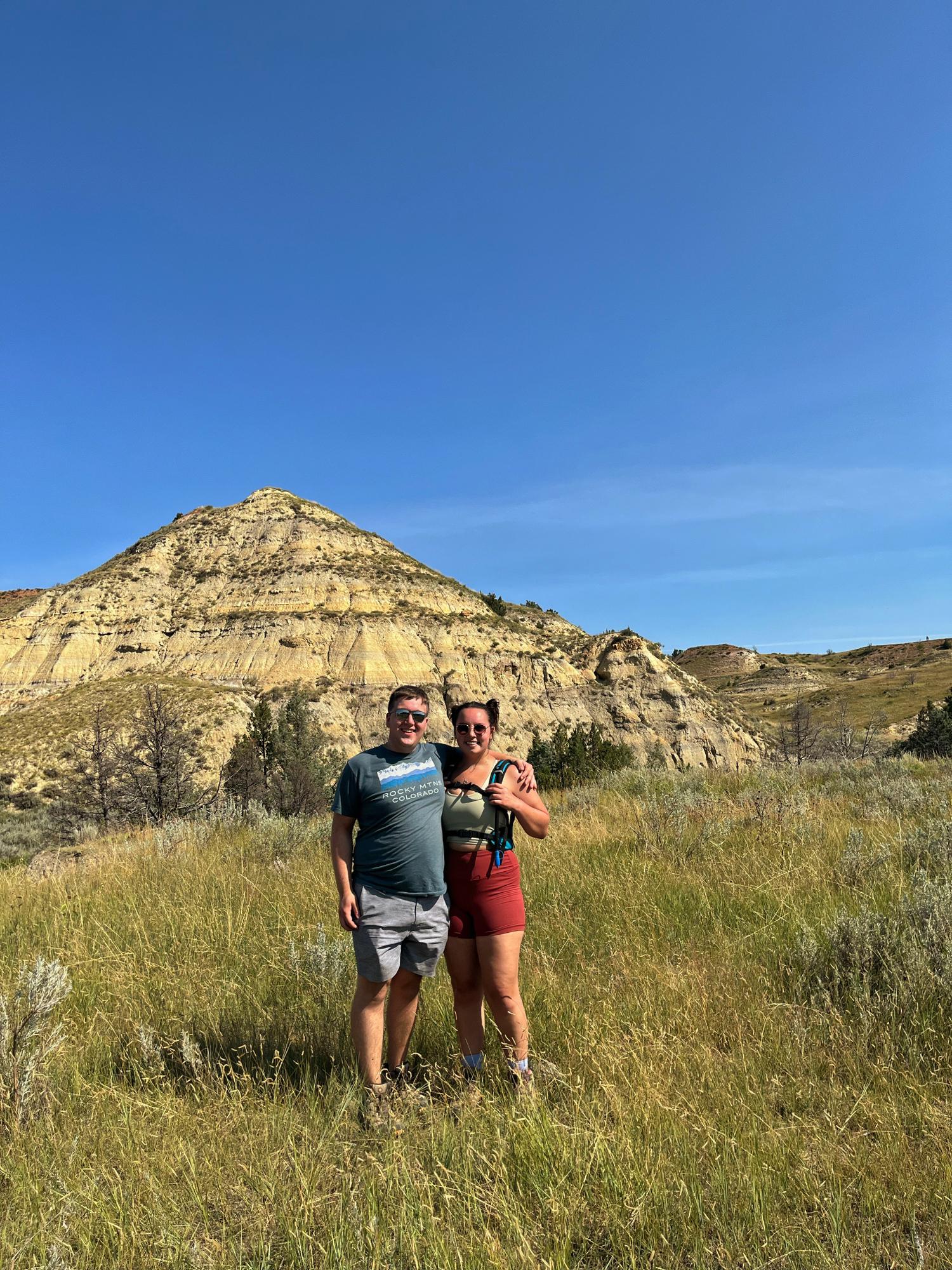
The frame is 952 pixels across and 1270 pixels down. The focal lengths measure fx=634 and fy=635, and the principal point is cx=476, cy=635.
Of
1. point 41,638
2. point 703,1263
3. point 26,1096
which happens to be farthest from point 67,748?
point 703,1263

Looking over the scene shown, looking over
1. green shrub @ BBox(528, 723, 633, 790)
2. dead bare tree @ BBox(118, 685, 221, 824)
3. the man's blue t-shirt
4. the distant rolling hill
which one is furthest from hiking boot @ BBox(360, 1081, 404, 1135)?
the distant rolling hill

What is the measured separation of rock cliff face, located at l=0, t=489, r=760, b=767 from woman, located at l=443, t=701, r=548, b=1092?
133ft

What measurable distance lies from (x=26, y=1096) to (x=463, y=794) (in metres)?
2.34

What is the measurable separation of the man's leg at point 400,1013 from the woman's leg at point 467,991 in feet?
0.65

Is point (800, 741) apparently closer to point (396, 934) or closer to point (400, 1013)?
point (400, 1013)

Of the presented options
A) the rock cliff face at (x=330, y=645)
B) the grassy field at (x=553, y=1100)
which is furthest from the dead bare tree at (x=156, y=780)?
the rock cliff face at (x=330, y=645)

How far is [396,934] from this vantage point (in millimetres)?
3084

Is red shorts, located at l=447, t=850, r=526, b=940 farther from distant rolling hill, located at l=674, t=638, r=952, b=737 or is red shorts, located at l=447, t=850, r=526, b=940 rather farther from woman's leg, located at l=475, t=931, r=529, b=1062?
distant rolling hill, located at l=674, t=638, r=952, b=737

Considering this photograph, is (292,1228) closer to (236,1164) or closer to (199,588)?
(236,1164)

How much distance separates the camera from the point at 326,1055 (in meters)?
3.42

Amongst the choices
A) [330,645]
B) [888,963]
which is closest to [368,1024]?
[888,963]

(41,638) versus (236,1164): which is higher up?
(41,638)

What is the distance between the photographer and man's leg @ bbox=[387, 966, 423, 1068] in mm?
3172

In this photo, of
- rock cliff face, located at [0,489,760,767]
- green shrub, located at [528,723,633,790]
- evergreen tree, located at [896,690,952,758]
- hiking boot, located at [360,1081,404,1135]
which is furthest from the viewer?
rock cliff face, located at [0,489,760,767]
